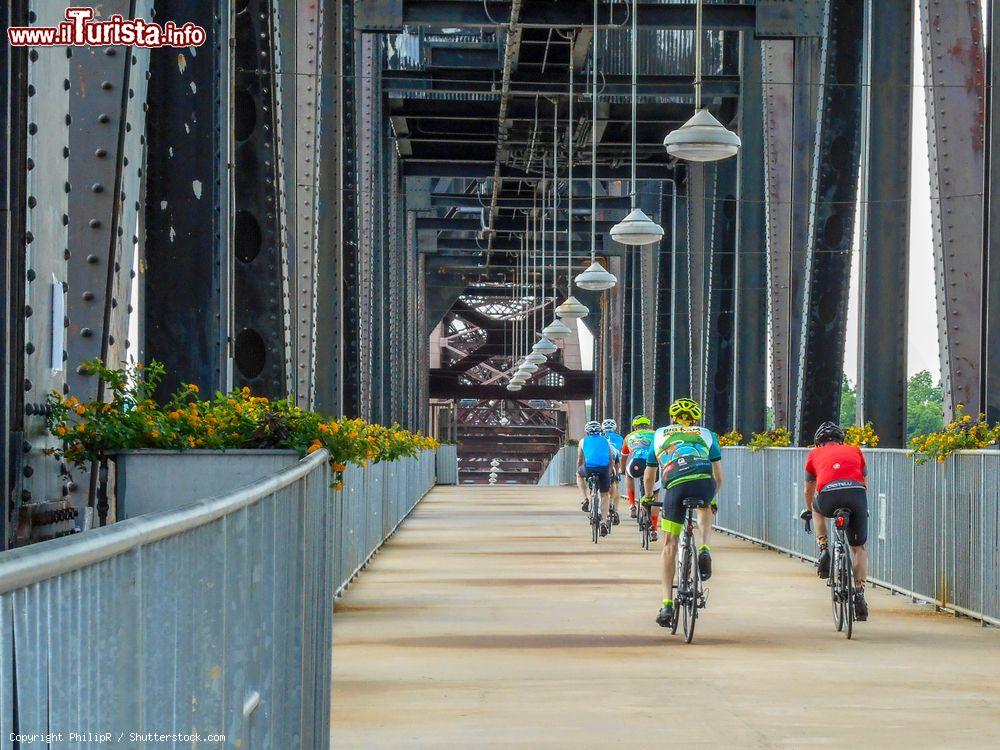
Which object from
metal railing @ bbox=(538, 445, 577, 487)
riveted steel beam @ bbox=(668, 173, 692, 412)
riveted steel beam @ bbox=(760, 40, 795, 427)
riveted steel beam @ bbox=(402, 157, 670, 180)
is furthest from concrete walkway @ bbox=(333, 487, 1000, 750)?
metal railing @ bbox=(538, 445, 577, 487)

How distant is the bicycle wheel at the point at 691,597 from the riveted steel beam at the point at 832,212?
34.3ft

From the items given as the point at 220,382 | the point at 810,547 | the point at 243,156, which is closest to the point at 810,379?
the point at 810,547

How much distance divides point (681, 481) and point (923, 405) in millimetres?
143372

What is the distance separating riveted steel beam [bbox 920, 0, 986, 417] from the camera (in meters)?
18.8

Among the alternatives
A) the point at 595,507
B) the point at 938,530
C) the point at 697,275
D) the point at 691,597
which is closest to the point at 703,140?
the point at 938,530

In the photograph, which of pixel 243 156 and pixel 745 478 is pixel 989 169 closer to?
pixel 243 156

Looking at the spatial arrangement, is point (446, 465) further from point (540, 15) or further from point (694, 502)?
point (694, 502)

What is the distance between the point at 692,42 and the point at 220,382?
94.9ft

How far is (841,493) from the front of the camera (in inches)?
554

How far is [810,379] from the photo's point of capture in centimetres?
2475

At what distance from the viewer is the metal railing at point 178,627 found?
2.40 meters

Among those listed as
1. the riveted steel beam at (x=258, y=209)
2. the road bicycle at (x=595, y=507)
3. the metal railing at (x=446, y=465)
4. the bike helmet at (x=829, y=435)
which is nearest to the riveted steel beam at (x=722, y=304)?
the road bicycle at (x=595, y=507)

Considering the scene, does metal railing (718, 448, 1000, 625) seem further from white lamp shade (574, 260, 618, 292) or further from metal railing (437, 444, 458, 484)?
metal railing (437, 444, 458, 484)

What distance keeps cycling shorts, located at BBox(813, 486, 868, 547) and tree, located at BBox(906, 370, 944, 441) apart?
12451cm
